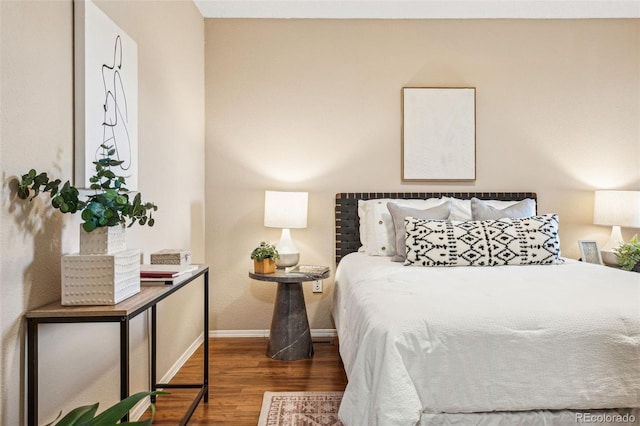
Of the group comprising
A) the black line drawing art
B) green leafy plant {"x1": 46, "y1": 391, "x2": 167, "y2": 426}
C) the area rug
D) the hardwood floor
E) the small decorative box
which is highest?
the black line drawing art

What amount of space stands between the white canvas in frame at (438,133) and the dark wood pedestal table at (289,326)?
125 centimetres

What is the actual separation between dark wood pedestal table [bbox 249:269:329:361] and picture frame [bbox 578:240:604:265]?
202 centimetres

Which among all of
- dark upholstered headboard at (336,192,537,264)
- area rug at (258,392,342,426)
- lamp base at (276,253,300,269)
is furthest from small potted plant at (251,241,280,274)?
area rug at (258,392,342,426)

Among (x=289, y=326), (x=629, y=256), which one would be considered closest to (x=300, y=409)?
(x=289, y=326)

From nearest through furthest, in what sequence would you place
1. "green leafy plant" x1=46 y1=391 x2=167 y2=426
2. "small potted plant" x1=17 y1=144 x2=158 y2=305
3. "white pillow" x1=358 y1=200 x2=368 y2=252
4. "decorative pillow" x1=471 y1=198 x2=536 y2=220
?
"green leafy plant" x1=46 y1=391 x2=167 y2=426
"small potted plant" x1=17 y1=144 x2=158 y2=305
"decorative pillow" x1=471 y1=198 x2=536 y2=220
"white pillow" x1=358 y1=200 x2=368 y2=252

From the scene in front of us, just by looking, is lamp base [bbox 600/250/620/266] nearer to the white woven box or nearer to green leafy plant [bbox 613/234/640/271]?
green leafy plant [bbox 613/234/640/271]

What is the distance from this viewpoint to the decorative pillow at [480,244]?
2.72 m

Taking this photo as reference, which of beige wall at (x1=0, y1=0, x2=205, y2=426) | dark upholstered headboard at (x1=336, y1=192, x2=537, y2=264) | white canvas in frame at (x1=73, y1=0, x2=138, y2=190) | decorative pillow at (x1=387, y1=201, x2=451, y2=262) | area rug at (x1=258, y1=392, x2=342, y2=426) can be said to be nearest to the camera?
beige wall at (x1=0, y1=0, x2=205, y2=426)

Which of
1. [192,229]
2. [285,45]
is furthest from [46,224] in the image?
[285,45]

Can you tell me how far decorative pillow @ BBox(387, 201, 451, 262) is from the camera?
297 cm

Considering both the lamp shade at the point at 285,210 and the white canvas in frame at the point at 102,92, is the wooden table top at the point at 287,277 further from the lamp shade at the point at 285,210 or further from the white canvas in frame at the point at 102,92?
the white canvas in frame at the point at 102,92

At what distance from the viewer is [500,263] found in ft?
9.00

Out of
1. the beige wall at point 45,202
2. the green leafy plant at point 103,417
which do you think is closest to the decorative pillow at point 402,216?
the beige wall at point 45,202

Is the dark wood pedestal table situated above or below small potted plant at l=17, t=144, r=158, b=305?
below
